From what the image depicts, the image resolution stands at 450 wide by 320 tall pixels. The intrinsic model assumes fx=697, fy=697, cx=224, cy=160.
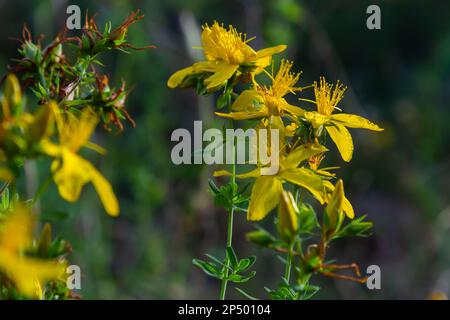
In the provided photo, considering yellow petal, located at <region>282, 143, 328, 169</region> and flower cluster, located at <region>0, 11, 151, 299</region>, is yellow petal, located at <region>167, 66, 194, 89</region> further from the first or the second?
yellow petal, located at <region>282, 143, 328, 169</region>

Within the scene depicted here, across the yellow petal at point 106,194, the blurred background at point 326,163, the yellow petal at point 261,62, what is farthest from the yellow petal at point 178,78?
the blurred background at point 326,163

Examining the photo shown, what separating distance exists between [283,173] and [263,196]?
75mm

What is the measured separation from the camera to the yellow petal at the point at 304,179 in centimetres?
155

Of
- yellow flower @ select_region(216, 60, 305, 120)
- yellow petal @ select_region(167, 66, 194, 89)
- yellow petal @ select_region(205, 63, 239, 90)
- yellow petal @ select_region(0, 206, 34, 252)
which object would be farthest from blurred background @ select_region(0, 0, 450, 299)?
yellow petal @ select_region(0, 206, 34, 252)

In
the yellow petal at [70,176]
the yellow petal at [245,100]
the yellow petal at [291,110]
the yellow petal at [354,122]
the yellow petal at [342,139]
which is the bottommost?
the yellow petal at [70,176]

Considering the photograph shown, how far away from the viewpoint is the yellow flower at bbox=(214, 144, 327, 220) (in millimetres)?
1505

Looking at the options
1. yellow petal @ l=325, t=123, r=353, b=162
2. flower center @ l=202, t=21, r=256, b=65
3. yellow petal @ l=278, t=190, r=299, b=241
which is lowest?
yellow petal @ l=278, t=190, r=299, b=241

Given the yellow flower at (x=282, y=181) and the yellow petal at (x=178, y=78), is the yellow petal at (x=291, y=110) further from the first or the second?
the yellow petal at (x=178, y=78)

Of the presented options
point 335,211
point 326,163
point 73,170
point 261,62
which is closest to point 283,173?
point 335,211

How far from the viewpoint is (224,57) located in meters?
1.82

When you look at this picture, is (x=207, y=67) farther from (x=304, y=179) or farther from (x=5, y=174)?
(x=5, y=174)

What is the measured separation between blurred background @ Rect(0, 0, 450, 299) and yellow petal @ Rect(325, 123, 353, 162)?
180 cm

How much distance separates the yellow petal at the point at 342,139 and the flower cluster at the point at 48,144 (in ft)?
1.80

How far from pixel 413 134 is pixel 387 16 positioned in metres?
1.45
